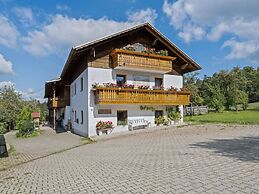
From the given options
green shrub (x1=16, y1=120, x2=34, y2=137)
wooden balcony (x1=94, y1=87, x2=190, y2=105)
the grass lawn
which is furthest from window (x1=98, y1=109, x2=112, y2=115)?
the grass lawn

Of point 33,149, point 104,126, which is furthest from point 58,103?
point 33,149

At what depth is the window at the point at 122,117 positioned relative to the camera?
1999cm

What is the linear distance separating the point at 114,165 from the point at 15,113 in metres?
36.5

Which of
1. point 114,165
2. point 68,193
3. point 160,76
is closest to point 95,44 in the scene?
point 160,76

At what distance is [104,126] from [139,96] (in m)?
3.50

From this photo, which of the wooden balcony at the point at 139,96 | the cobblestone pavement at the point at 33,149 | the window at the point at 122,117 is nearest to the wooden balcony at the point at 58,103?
the cobblestone pavement at the point at 33,149

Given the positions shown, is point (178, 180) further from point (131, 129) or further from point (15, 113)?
point (15, 113)

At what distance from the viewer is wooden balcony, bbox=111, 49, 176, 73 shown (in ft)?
62.2

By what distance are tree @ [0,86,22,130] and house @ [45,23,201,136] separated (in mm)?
20147

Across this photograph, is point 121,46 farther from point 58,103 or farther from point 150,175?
point 150,175

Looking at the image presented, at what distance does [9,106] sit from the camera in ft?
132

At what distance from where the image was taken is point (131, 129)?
20.2 m

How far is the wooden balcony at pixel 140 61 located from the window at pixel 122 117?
355cm

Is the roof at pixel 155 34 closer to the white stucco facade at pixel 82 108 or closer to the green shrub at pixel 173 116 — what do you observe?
the white stucco facade at pixel 82 108
